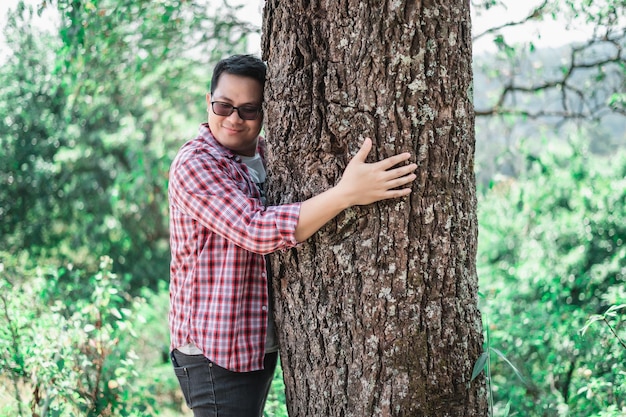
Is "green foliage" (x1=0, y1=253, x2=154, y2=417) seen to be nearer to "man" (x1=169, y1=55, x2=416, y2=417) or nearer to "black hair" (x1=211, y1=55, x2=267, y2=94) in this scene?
"man" (x1=169, y1=55, x2=416, y2=417)

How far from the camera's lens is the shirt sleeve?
1.85 metres

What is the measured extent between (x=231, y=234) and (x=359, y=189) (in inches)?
16.3

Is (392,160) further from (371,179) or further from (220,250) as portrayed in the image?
(220,250)

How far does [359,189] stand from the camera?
183 centimetres

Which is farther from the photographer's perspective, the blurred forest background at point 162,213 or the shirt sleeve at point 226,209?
the blurred forest background at point 162,213

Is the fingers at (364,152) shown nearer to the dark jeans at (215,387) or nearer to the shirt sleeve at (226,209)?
the shirt sleeve at (226,209)

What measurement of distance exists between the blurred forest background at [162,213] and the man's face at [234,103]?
3.46 feet

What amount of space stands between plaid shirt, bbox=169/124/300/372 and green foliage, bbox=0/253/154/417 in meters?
1.39

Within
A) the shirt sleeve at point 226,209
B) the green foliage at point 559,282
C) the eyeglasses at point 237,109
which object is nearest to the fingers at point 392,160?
the shirt sleeve at point 226,209

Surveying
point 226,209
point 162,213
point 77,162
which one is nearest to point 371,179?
point 226,209

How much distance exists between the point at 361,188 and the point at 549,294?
3.08m

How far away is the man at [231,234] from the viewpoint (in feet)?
6.08

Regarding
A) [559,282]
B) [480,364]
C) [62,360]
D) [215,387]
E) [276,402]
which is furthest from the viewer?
[559,282]

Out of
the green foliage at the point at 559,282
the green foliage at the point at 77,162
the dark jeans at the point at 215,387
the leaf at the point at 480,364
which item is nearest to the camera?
the leaf at the point at 480,364
